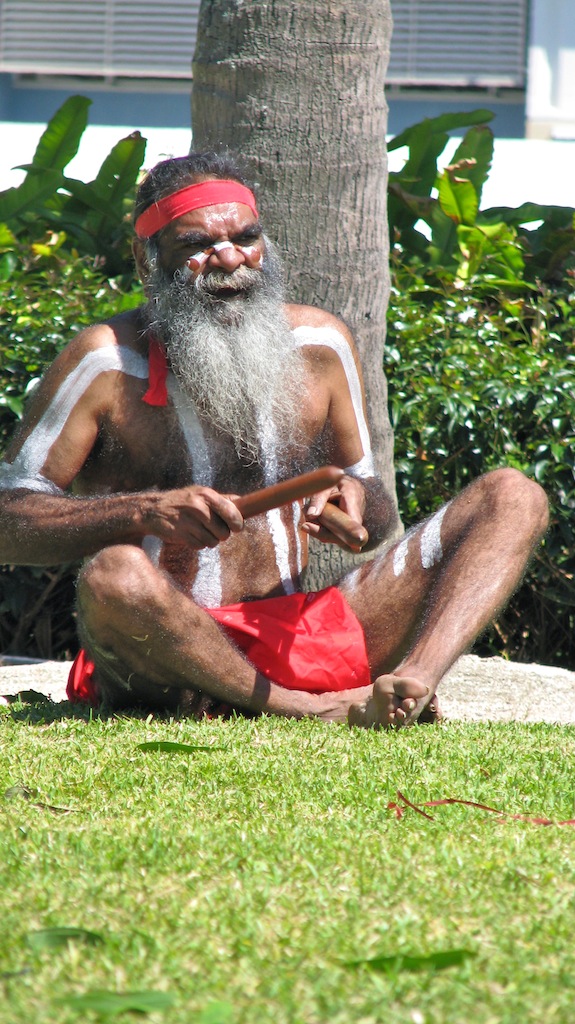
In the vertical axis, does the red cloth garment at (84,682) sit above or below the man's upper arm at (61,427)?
below

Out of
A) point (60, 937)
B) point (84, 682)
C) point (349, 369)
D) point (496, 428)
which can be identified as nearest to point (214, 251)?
point (349, 369)

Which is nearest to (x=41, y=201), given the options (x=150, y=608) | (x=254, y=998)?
(x=150, y=608)

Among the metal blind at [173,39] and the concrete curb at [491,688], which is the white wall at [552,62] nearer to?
the metal blind at [173,39]

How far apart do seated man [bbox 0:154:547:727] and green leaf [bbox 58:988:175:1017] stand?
6.04 ft

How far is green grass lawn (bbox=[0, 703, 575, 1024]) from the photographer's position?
1623 millimetres

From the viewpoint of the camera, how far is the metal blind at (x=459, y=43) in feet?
29.6

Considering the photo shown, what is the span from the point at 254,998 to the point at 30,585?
366 cm

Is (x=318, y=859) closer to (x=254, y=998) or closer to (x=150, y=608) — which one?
(x=254, y=998)

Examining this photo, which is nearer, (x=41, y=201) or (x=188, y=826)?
(x=188, y=826)

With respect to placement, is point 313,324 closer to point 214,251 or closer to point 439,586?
point 214,251

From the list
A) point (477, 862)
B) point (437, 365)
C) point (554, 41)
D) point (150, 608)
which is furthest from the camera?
point (554, 41)

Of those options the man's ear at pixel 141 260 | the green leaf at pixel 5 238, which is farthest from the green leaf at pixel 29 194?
the man's ear at pixel 141 260

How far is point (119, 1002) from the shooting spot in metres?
1.57

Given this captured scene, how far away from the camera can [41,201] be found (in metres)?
6.62
